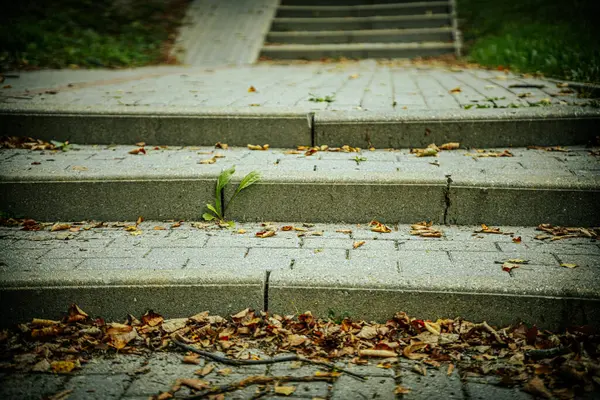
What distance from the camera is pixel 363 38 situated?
28.0 ft

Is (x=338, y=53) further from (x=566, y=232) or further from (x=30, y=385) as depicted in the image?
(x=30, y=385)

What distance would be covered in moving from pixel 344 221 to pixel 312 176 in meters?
0.35

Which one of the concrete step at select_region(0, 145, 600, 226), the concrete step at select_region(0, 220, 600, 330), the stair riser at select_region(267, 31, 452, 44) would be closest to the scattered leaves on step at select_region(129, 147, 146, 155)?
the concrete step at select_region(0, 145, 600, 226)

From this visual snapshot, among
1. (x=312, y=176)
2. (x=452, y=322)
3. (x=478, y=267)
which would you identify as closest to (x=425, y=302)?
(x=452, y=322)

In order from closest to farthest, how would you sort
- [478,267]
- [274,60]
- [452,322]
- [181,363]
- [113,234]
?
1. [181,363]
2. [452,322]
3. [478,267]
4. [113,234]
5. [274,60]

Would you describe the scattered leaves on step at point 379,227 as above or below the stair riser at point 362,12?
below

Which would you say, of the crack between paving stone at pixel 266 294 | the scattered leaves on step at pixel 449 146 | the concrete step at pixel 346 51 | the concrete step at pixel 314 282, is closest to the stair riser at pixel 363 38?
the concrete step at pixel 346 51

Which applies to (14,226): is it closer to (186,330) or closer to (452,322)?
(186,330)

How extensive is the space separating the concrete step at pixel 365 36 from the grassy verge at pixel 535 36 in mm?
487

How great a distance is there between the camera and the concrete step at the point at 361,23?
870 centimetres

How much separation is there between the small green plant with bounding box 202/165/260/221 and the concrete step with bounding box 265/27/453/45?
233 inches

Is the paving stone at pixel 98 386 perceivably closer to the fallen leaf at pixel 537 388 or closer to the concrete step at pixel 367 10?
the fallen leaf at pixel 537 388

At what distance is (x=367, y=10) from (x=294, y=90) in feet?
15.9

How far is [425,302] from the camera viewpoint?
2.42 metres
